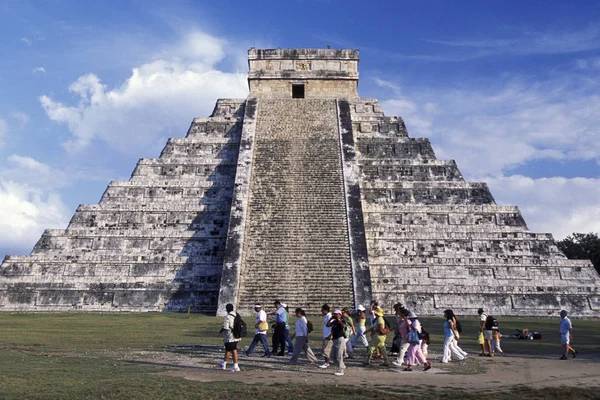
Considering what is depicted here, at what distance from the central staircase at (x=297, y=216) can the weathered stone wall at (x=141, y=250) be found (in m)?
1.70

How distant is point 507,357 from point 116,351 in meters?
7.46

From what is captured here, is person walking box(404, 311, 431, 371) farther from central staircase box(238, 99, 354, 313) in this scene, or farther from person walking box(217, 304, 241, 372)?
central staircase box(238, 99, 354, 313)

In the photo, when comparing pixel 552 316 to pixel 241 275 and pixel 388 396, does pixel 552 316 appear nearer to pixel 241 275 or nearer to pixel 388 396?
pixel 241 275

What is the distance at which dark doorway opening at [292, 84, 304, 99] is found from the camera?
28703mm

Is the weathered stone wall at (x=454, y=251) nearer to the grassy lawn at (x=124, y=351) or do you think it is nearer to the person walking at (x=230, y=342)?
the grassy lawn at (x=124, y=351)

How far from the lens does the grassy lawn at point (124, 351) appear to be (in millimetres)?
6957

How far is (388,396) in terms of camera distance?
22.9ft

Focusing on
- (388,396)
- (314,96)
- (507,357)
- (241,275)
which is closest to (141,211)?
(241,275)

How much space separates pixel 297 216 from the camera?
20078mm

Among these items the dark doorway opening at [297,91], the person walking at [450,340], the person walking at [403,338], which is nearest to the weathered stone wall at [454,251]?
the dark doorway opening at [297,91]

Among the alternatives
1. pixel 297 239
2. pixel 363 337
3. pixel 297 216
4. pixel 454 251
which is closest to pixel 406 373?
pixel 363 337

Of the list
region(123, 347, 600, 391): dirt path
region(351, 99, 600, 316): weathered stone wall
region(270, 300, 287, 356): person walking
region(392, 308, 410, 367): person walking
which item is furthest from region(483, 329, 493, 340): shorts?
region(351, 99, 600, 316): weathered stone wall

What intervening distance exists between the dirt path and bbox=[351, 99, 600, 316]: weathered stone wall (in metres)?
7.96

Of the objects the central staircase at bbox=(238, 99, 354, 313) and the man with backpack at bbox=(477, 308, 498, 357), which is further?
the central staircase at bbox=(238, 99, 354, 313)
